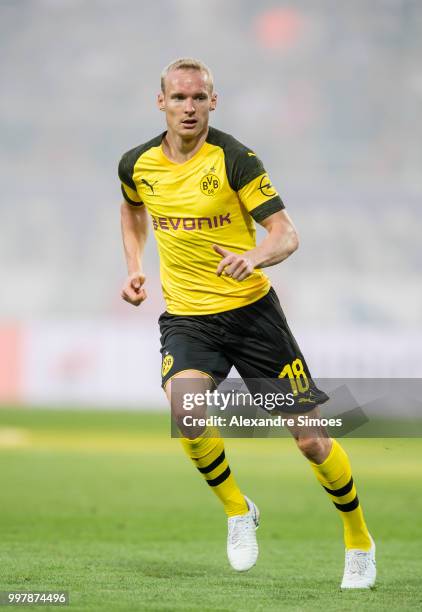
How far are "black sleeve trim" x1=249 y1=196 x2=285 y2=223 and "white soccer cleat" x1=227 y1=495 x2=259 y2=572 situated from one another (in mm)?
1655

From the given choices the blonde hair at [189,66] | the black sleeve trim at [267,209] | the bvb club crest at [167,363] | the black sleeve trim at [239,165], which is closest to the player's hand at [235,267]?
the black sleeve trim at [267,209]

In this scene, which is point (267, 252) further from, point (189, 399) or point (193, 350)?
point (189, 399)

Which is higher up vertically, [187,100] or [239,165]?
[187,100]

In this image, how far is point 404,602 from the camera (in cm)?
487

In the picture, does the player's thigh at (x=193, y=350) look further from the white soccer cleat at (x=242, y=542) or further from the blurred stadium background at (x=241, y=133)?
the blurred stadium background at (x=241, y=133)

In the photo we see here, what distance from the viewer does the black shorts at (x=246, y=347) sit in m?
5.60

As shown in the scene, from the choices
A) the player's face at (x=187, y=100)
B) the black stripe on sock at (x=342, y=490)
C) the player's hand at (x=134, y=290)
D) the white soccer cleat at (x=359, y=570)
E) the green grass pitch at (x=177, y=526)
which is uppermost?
the player's face at (x=187, y=100)

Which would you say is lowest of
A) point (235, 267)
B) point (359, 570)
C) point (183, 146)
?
point (359, 570)

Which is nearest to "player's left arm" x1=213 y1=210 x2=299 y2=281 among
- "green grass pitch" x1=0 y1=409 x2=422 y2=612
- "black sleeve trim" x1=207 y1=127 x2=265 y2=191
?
"black sleeve trim" x1=207 y1=127 x2=265 y2=191

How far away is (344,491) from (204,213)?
5.46ft

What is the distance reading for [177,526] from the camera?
8.41 metres

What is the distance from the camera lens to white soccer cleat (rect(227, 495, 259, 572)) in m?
5.57

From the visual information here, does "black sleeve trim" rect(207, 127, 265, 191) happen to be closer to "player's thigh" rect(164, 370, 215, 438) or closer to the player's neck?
the player's neck

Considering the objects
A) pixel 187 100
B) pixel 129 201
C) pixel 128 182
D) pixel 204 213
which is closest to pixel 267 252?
pixel 204 213
